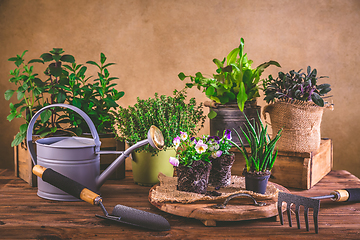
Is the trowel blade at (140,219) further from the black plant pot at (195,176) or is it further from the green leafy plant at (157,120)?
the green leafy plant at (157,120)

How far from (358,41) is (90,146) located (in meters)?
1.74

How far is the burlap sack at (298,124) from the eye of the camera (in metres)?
1.28

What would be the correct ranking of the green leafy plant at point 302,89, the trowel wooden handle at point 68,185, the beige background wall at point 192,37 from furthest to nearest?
the beige background wall at point 192,37 < the green leafy plant at point 302,89 < the trowel wooden handle at point 68,185

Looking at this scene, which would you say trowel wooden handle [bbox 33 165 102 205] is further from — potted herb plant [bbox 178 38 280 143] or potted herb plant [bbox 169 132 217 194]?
potted herb plant [bbox 178 38 280 143]

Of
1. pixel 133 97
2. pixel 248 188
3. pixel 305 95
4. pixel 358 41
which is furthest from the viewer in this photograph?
pixel 133 97

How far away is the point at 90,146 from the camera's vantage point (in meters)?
1.14

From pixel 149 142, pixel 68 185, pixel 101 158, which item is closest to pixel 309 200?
pixel 149 142

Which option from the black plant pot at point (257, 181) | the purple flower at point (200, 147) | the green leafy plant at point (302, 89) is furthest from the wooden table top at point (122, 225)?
the green leafy plant at point (302, 89)

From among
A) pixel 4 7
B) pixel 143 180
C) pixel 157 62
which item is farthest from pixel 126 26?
pixel 143 180

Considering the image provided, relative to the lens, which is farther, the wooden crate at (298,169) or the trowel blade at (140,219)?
the wooden crate at (298,169)

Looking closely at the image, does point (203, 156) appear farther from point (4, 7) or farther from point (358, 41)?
point (4, 7)

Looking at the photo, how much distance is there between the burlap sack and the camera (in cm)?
128

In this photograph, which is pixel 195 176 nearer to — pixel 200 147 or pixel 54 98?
pixel 200 147

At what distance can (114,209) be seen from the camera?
0.98m
